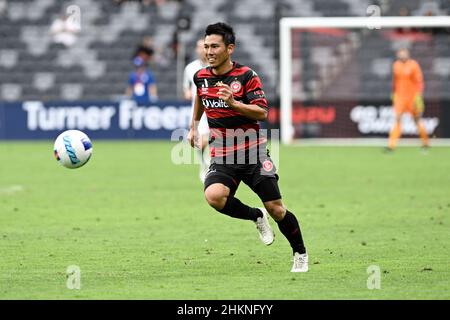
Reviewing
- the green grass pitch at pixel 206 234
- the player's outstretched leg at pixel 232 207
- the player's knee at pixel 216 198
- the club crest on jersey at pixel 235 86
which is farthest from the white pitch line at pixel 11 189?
the club crest on jersey at pixel 235 86

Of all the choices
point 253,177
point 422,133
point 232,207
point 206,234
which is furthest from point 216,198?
point 422,133

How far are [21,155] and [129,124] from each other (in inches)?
207

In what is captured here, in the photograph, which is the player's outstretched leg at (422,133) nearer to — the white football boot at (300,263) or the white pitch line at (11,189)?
the white pitch line at (11,189)

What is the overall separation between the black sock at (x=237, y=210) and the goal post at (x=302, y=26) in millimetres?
16822

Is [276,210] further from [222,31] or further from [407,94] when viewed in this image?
[407,94]

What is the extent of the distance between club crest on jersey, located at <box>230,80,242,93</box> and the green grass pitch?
5.02 feet

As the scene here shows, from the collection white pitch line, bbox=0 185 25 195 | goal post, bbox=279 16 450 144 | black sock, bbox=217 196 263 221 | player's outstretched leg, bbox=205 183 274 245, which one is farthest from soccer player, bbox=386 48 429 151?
black sock, bbox=217 196 263 221

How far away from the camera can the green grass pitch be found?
8383mm

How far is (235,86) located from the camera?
9133mm

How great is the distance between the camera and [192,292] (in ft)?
26.5

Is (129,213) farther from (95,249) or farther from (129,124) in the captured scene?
(129,124)

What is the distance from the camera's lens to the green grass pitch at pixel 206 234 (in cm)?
838

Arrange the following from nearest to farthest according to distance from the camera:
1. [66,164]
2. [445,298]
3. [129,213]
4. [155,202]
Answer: [445,298], [66,164], [129,213], [155,202]
